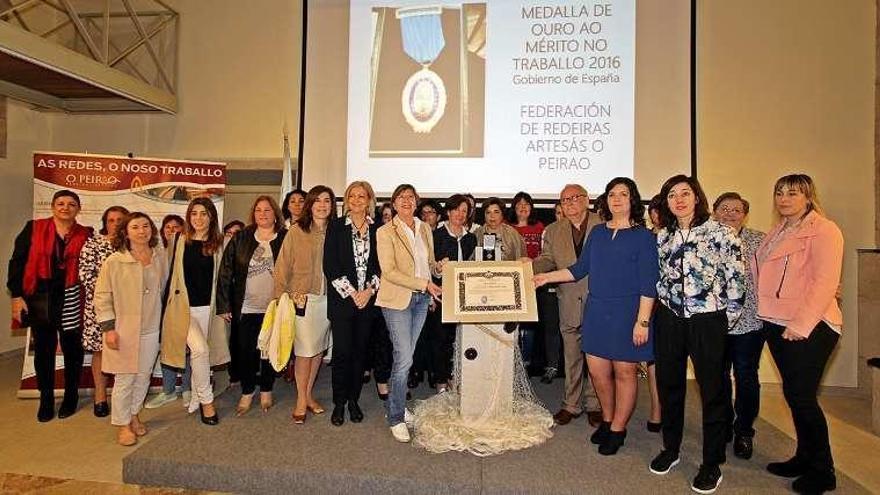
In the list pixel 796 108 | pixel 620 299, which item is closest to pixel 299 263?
pixel 620 299

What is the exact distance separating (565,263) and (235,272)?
2.39 meters

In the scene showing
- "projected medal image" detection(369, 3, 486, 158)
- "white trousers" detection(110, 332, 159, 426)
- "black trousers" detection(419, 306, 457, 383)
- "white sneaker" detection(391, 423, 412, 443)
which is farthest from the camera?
"projected medal image" detection(369, 3, 486, 158)

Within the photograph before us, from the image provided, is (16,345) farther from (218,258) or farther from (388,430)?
(388,430)

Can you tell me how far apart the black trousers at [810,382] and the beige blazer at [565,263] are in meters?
1.17

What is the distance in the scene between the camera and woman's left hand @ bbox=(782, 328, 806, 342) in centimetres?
246

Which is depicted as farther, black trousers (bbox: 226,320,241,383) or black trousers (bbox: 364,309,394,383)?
black trousers (bbox: 364,309,394,383)

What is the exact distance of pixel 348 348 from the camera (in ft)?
10.7

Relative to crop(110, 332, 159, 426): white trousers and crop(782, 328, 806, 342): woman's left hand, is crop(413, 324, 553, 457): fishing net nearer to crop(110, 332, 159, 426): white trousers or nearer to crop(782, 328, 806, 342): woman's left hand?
crop(782, 328, 806, 342): woman's left hand

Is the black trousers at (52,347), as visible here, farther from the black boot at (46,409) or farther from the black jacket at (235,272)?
the black jacket at (235,272)

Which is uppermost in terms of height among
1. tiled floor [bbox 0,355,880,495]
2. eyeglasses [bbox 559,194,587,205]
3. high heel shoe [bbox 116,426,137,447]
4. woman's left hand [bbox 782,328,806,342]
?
eyeglasses [bbox 559,194,587,205]

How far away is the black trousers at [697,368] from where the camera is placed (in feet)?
8.16

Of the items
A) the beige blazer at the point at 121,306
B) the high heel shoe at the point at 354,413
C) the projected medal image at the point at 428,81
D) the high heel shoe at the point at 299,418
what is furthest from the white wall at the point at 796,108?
the beige blazer at the point at 121,306

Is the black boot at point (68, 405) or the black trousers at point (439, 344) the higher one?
the black trousers at point (439, 344)

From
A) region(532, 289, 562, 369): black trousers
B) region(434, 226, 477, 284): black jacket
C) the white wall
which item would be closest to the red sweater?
region(532, 289, 562, 369): black trousers
